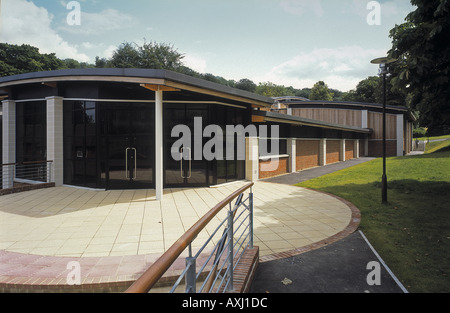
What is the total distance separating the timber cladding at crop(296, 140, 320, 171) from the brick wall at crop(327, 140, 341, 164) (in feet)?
7.08

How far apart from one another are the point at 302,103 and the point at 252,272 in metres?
33.5

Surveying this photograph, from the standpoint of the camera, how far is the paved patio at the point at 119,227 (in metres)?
4.26

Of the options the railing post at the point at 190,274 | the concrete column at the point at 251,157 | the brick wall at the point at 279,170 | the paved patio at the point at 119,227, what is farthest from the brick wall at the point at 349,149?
the railing post at the point at 190,274

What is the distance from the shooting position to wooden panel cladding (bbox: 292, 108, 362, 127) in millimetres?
33219

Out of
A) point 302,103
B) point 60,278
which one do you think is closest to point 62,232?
point 60,278

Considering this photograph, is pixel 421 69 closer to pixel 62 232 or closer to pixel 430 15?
pixel 430 15

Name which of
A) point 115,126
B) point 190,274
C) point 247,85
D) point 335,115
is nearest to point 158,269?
point 190,274

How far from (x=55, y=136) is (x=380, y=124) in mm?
32413

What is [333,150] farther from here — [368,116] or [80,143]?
[80,143]

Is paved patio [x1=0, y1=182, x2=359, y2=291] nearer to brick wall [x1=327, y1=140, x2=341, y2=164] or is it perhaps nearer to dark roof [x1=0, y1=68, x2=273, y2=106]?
dark roof [x1=0, y1=68, x2=273, y2=106]

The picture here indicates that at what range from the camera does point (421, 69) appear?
7605mm

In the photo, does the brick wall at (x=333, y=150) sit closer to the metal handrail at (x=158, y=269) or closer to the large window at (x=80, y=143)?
the large window at (x=80, y=143)

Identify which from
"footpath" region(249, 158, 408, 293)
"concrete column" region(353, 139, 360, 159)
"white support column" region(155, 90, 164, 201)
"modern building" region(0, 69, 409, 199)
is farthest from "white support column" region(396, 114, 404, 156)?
"footpath" region(249, 158, 408, 293)

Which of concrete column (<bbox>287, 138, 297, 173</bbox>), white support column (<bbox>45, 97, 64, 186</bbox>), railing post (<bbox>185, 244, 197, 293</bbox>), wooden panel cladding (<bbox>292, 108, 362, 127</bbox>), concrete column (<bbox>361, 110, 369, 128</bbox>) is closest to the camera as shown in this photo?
railing post (<bbox>185, 244, 197, 293</bbox>)
